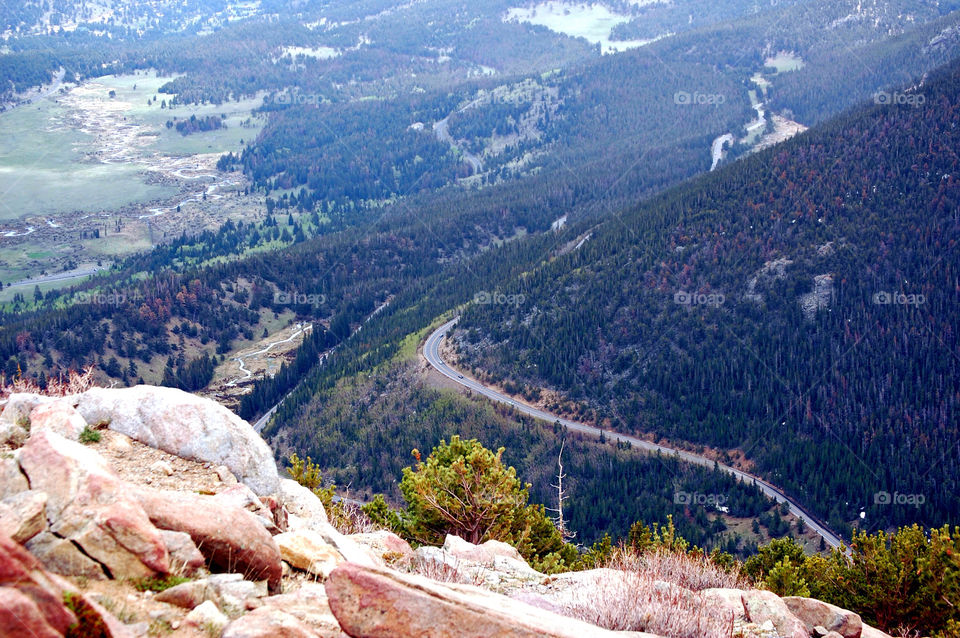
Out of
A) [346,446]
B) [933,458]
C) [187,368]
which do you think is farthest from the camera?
[187,368]

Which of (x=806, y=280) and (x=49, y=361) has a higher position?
(x=806, y=280)

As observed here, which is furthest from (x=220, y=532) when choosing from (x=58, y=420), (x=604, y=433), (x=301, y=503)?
(x=604, y=433)

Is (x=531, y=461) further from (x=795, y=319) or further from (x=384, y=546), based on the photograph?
(x=384, y=546)

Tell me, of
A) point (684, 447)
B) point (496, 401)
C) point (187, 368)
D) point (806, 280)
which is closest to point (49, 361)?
point (187, 368)

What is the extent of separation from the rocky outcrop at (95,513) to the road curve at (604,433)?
83499mm

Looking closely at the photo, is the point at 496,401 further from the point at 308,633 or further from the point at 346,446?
the point at 308,633

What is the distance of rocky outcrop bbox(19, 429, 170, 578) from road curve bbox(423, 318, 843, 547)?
8350 centimetres

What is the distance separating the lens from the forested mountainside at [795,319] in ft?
381

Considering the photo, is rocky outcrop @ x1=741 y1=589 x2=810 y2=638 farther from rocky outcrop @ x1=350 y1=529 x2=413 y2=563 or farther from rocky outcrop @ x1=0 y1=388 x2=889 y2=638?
rocky outcrop @ x1=350 y1=529 x2=413 y2=563

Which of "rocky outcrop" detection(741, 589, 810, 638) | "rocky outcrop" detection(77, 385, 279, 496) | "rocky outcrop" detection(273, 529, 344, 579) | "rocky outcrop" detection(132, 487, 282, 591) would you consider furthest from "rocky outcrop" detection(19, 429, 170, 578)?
"rocky outcrop" detection(741, 589, 810, 638)

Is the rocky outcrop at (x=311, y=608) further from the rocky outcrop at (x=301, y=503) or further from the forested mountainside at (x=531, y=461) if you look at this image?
the forested mountainside at (x=531, y=461)

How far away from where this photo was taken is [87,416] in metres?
33.2

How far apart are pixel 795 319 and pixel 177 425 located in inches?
4805

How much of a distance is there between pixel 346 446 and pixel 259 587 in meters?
114
